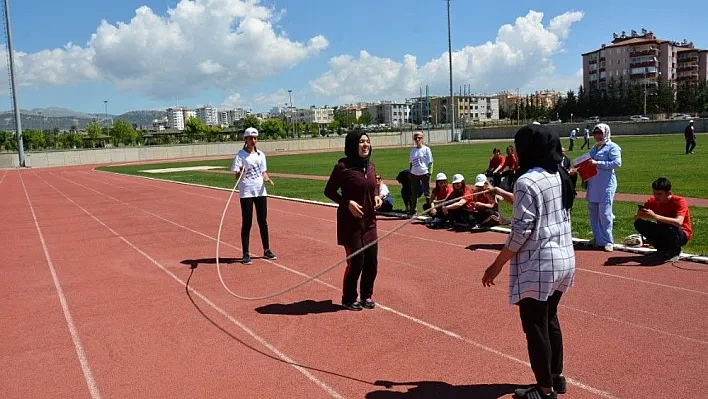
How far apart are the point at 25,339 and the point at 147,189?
19930 millimetres

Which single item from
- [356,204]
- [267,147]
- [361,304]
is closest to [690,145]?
[361,304]

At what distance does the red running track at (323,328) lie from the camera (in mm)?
4684

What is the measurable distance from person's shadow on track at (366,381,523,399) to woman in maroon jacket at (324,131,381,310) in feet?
6.74

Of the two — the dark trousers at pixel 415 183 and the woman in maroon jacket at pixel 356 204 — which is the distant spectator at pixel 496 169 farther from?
the woman in maroon jacket at pixel 356 204

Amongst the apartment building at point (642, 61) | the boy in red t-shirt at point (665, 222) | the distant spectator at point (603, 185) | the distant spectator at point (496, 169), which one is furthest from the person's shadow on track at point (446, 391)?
the apartment building at point (642, 61)

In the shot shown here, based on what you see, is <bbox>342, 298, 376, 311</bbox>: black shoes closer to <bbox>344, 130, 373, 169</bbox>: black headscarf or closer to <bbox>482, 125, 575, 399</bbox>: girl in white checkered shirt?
<bbox>344, 130, 373, 169</bbox>: black headscarf

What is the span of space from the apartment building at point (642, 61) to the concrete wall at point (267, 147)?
4045cm

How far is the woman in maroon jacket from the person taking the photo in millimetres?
6293

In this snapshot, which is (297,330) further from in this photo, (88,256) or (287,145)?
(287,145)

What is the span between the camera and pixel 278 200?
59.7ft

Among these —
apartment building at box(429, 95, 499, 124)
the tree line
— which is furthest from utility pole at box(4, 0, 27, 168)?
apartment building at box(429, 95, 499, 124)

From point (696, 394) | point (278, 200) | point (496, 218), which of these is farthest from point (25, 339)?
point (278, 200)

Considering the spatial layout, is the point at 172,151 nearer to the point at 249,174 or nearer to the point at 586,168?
the point at 249,174

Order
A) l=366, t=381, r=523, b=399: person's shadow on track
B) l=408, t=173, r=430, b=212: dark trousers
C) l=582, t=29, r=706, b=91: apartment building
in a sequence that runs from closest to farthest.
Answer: l=366, t=381, r=523, b=399: person's shadow on track < l=408, t=173, r=430, b=212: dark trousers < l=582, t=29, r=706, b=91: apartment building
